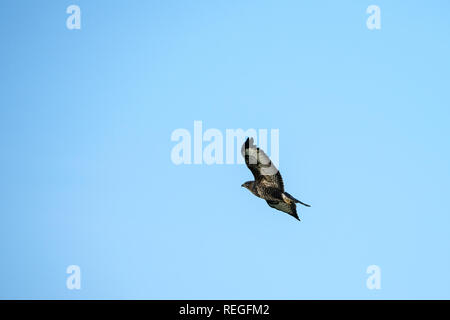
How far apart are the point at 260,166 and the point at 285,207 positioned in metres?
2.02

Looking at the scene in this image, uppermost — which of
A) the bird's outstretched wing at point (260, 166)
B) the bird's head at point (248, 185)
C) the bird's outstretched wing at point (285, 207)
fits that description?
the bird's outstretched wing at point (260, 166)

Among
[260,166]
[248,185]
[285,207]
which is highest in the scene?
[260,166]

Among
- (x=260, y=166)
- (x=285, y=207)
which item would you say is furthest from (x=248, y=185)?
(x=260, y=166)

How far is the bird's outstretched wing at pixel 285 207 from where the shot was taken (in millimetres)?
17766

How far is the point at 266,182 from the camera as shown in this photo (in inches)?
679

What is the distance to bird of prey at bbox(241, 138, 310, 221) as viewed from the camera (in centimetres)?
1619

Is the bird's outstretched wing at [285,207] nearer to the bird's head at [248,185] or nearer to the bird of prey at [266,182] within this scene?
the bird of prey at [266,182]

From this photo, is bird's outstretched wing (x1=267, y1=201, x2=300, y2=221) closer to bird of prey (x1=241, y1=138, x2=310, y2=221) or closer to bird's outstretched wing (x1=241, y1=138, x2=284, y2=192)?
bird of prey (x1=241, y1=138, x2=310, y2=221)

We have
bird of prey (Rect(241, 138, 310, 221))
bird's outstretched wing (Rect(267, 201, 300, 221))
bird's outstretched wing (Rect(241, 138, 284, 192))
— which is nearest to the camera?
bird's outstretched wing (Rect(241, 138, 284, 192))

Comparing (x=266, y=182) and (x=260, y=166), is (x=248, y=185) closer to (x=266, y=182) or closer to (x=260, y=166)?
(x=266, y=182)

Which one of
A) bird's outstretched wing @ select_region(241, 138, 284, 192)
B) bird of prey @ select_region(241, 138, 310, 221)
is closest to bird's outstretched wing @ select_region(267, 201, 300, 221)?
bird of prey @ select_region(241, 138, 310, 221)

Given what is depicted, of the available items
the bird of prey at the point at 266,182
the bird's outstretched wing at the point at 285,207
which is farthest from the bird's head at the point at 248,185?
the bird's outstretched wing at the point at 285,207
